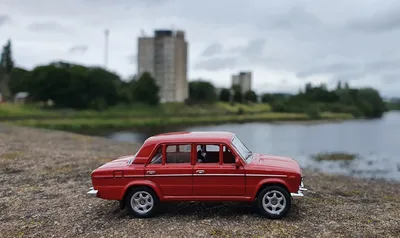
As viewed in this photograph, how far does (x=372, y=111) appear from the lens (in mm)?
134875

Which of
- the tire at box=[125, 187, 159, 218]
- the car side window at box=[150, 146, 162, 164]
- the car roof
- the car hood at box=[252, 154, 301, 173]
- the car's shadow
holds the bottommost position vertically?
the car's shadow

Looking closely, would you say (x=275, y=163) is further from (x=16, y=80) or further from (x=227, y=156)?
(x=16, y=80)

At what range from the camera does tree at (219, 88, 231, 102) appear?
504 ft

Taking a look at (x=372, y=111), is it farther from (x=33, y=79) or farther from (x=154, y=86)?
(x=33, y=79)

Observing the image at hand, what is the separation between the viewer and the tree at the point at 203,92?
144250 millimetres

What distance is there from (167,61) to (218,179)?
15264 cm

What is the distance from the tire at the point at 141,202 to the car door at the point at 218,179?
1.04m

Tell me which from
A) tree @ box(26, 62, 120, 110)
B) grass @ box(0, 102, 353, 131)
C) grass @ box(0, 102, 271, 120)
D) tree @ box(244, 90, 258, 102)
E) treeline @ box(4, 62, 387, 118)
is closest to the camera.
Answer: grass @ box(0, 102, 353, 131)

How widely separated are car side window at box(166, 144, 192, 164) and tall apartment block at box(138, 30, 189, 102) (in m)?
146

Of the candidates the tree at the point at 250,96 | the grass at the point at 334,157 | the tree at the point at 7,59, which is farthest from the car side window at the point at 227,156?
the tree at the point at 250,96

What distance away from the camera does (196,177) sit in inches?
360

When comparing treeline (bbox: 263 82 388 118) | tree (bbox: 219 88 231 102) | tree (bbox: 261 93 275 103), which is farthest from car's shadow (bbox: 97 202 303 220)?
tree (bbox: 261 93 275 103)

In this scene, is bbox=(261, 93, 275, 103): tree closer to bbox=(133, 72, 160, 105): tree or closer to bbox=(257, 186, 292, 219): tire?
bbox=(133, 72, 160, 105): tree

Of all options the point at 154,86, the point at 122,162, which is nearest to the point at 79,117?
the point at 154,86
